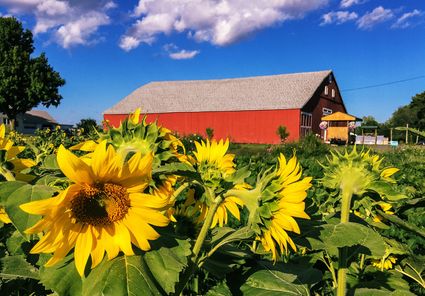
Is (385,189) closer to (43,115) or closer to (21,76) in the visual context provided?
(21,76)

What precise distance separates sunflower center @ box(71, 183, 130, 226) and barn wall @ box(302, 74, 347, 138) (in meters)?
32.3

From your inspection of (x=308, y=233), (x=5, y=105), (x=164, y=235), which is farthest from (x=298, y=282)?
(x=5, y=105)

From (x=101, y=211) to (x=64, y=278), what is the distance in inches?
6.6

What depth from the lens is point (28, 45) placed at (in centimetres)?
3878

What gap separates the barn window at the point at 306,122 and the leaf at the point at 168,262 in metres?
31.9

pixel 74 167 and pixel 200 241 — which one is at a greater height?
pixel 74 167

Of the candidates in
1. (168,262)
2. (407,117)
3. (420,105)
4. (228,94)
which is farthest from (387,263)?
(407,117)

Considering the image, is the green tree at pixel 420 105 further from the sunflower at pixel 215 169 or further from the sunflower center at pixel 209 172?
the sunflower center at pixel 209 172

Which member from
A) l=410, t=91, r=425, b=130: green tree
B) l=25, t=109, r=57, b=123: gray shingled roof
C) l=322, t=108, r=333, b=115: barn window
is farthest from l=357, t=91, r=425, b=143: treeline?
l=25, t=109, r=57, b=123: gray shingled roof

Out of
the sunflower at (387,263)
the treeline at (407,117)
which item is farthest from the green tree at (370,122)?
the sunflower at (387,263)

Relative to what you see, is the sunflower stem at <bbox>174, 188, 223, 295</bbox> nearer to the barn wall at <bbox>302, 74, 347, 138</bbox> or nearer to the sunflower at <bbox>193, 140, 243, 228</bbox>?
the sunflower at <bbox>193, 140, 243, 228</bbox>

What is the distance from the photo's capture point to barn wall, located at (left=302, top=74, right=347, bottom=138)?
112ft

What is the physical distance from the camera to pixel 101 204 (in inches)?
36.8

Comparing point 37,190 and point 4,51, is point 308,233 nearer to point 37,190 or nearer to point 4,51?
A: point 37,190
